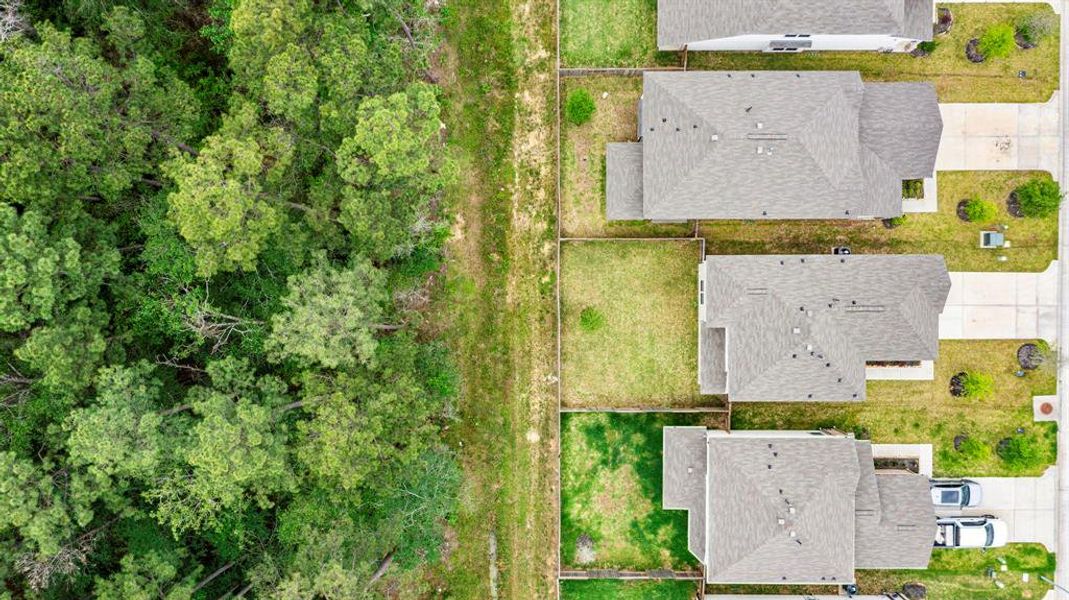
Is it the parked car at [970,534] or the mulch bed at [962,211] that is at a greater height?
the mulch bed at [962,211]

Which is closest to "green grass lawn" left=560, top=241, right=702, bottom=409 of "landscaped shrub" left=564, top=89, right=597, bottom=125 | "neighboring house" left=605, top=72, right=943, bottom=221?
"neighboring house" left=605, top=72, right=943, bottom=221

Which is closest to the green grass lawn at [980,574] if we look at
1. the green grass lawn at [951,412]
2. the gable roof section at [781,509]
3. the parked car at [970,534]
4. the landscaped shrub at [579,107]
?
the parked car at [970,534]

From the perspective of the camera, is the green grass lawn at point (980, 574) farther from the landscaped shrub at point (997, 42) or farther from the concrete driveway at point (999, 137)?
the landscaped shrub at point (997, 42)

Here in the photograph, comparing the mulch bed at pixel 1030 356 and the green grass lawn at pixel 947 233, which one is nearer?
Result: the mulch bed at pixel 1030 356

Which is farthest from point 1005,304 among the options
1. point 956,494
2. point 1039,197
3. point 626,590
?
point 626,590

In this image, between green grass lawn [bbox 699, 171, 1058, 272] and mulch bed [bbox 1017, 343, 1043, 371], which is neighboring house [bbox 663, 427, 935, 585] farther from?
green grass lawn [bbox 699, 171, 1058, 272]

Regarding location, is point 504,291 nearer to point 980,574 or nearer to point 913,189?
point 913,189
